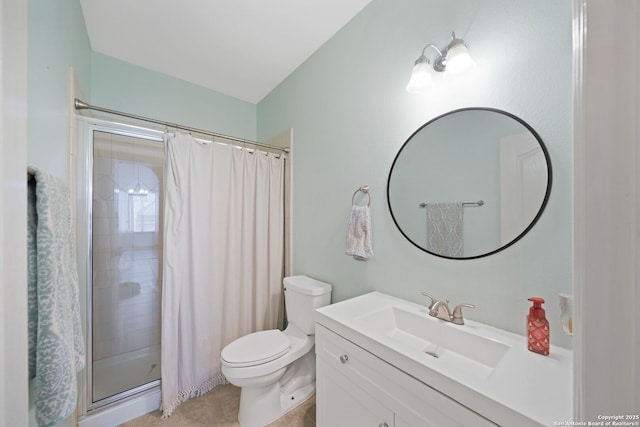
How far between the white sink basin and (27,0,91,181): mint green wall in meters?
1.39

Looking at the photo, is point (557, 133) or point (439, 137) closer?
point (557, 133)

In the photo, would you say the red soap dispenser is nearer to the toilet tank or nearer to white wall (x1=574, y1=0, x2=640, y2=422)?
white wall (x1=574, y1=0, x2=640, y2=422)

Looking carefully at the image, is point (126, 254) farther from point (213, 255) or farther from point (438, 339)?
point (438, 339)

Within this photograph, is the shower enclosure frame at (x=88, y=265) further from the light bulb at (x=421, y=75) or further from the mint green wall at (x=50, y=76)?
the light bulb at (x=421, y=75)

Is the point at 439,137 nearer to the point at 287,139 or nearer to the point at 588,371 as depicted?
the point at 588,371

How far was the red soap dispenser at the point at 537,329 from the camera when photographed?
0.77 meters

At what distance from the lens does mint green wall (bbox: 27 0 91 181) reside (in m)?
0.77

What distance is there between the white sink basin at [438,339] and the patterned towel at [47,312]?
974 millimetres

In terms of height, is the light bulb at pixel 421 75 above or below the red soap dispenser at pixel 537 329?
above

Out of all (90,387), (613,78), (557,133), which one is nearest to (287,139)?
(557,133)

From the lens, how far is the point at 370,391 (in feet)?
2.89

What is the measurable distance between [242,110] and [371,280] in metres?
2.20

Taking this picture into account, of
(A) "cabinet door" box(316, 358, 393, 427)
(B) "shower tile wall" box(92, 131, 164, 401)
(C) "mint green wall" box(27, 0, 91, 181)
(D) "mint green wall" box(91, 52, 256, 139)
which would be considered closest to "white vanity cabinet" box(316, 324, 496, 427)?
(A) "cabinet door" box(316, 358, 393, 427)

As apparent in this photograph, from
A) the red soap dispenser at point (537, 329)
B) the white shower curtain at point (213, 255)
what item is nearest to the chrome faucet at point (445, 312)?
the red soap dispenser at point (537, 329)
